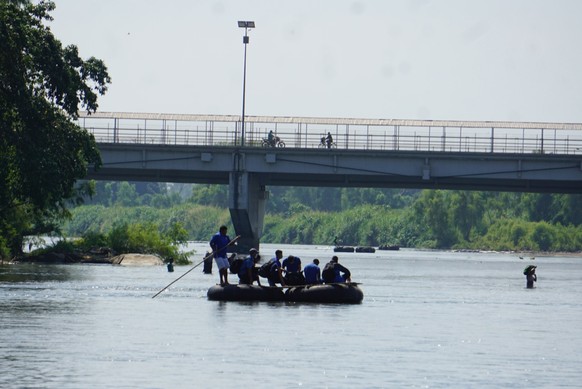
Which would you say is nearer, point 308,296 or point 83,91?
point 308,296

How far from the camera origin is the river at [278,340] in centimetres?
2605

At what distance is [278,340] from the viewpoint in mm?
32906

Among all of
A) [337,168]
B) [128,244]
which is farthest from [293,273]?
[337,168]

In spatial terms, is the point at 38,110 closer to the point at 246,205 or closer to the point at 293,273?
the point at 293,273

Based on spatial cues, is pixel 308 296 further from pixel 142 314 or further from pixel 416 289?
pixel 416 289

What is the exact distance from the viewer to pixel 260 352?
30.2 metres

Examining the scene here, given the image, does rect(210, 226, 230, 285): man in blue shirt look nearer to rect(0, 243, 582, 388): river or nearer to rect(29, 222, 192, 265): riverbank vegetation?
rect(0, 243, 582, 388): river

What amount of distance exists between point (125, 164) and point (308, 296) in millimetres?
53903

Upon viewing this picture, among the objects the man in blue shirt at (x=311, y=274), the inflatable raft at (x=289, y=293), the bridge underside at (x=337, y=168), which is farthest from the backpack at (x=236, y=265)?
the bridge underside at (x=337, y=168)

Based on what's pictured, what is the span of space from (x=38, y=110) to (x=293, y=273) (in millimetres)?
13654

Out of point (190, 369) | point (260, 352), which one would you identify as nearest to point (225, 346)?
point (260, 352)

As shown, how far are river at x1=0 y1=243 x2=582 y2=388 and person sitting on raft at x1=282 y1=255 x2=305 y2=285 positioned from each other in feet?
4.39

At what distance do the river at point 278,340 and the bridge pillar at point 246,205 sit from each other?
140 ft

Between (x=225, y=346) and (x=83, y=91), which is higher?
(x=83, y=91)
